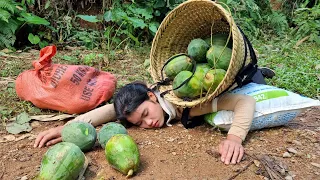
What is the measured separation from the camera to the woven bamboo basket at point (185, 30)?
9.65 feet

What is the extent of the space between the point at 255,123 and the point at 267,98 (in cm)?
→ 23

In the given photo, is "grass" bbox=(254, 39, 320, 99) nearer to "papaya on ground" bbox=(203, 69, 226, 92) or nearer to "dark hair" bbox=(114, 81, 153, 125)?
"papaya on ground" bbox=(203, 69, 226, 92)

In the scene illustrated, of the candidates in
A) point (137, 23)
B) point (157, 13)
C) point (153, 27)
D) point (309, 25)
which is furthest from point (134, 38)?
point (309, 25)

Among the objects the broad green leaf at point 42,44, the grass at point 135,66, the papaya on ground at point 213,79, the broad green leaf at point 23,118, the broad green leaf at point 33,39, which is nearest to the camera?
the papaya on ground at point 213,79

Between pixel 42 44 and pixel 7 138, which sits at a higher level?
pixel 7 138

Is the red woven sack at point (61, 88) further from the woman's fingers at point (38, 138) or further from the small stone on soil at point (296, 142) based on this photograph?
the small stone on soil at point (296, 142)

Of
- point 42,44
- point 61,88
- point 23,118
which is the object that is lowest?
point 42,44

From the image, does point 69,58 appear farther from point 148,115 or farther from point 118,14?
point 148,115

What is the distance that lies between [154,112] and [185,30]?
0.92 m

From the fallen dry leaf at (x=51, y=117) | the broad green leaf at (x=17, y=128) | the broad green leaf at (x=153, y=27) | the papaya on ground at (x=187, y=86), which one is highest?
the papaya on ground at (x=187, y=86)

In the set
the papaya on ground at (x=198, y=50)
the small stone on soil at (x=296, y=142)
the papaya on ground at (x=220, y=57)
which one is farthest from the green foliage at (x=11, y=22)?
the small stone on soil at (x=296, y=142)

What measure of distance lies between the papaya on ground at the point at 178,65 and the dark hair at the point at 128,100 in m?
0.28

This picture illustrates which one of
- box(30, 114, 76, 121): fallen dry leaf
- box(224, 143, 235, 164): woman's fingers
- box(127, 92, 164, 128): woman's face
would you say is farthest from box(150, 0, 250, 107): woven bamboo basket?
box(30, 114, 76, 121): fallen dry leaf

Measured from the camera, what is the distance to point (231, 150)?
2.65 meters
